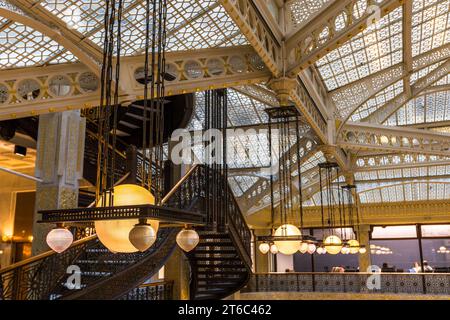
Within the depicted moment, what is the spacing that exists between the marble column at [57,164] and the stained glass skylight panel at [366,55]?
593 centimetres

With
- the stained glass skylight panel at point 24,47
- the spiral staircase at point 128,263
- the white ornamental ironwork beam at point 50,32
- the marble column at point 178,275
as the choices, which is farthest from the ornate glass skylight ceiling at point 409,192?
the stained glass skylight panel at point 24,47

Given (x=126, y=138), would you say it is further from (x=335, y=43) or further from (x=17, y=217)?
(x=335, y=43)

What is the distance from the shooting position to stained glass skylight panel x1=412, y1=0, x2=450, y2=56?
31.2ft

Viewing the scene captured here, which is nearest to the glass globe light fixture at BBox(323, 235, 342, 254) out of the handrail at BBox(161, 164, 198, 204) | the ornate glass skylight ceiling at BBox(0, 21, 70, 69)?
the handrail at BBox(161, 164, 198, 204)

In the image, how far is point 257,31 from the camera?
6520mm

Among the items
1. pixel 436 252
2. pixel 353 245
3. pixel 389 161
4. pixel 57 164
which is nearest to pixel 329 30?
pixel 57 164

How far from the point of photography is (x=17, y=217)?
15523mm

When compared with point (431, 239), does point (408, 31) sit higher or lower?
higher

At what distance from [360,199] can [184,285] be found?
12.7 metres

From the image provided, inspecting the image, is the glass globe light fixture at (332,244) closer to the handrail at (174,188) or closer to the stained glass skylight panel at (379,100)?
the handrail at (174,188)

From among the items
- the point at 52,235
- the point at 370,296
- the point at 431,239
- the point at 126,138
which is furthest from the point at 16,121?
the point at 431,239

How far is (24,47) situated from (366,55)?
7.61 meters

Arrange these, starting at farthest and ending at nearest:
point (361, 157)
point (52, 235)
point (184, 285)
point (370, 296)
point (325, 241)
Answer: point (361, 157) → point (370, 296) → point (184, 285) → point (325, 241) → point (52, 235)

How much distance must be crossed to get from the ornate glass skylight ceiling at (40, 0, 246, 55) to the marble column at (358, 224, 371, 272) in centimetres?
1687
